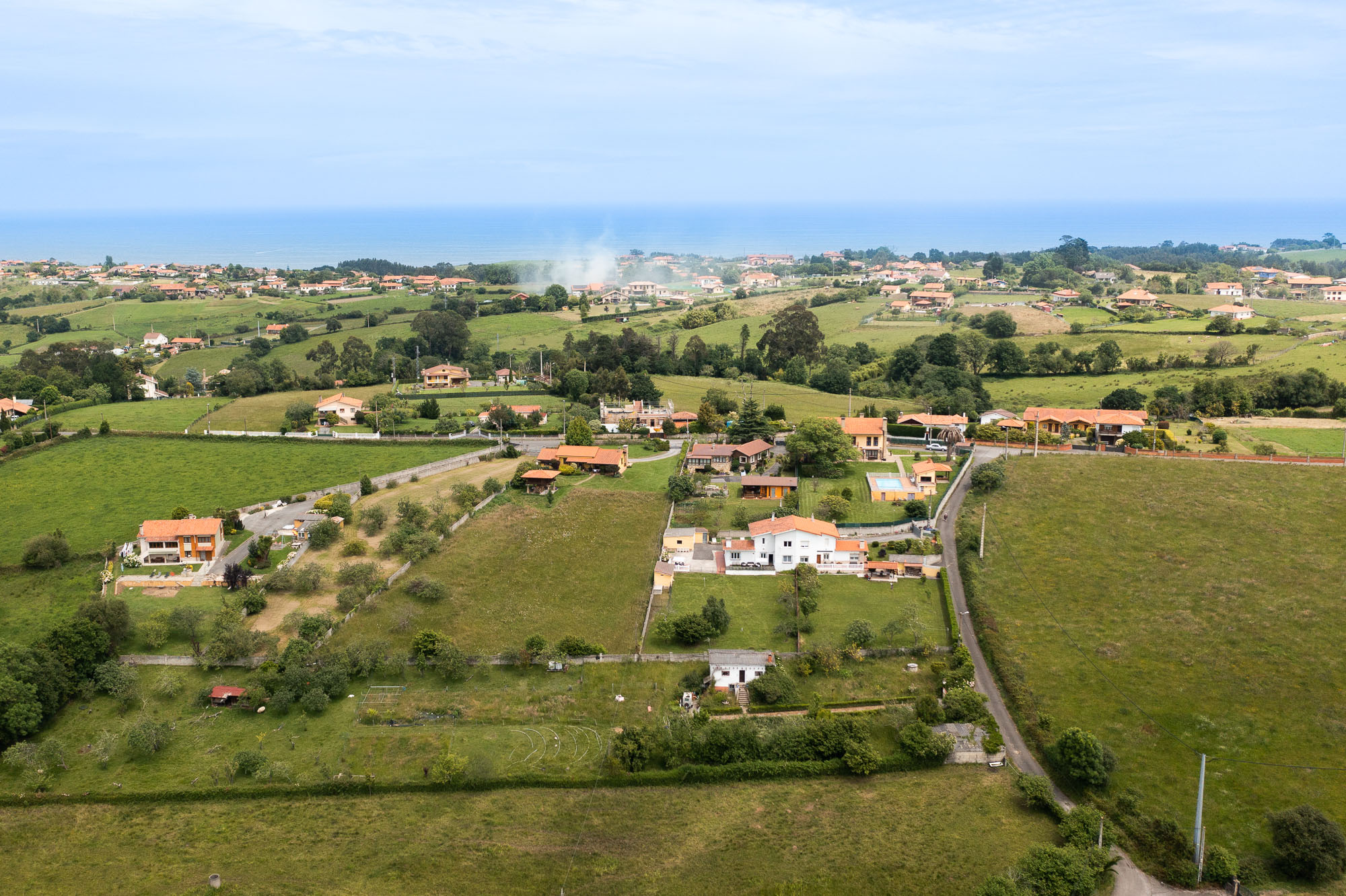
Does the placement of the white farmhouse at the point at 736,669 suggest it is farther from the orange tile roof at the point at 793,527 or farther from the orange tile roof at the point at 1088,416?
the orange tile roof at the point at 1088,416

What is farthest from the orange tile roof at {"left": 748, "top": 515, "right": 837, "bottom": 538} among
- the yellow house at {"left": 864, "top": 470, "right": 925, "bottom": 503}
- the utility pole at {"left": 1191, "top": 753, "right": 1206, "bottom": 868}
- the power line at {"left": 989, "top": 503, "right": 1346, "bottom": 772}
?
the utility pole at {"left": 1191, "top": 753, "right": 1206, "bottom": 868}

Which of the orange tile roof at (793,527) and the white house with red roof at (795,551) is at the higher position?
the orange tile roof at (793,527)

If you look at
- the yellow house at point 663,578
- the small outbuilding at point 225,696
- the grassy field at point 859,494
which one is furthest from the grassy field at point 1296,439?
the small outbuilding at point 225,696

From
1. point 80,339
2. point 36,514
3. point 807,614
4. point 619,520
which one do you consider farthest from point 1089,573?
point 80,339

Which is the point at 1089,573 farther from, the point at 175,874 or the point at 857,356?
the point at 857,356

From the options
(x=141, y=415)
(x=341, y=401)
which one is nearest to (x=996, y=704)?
(x=341, y=401)

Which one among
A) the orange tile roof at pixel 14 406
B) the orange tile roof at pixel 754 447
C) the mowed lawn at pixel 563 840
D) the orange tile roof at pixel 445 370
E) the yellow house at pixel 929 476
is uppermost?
the orange tile roof at pixel 445 370

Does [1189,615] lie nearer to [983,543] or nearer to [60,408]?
[983,543]
